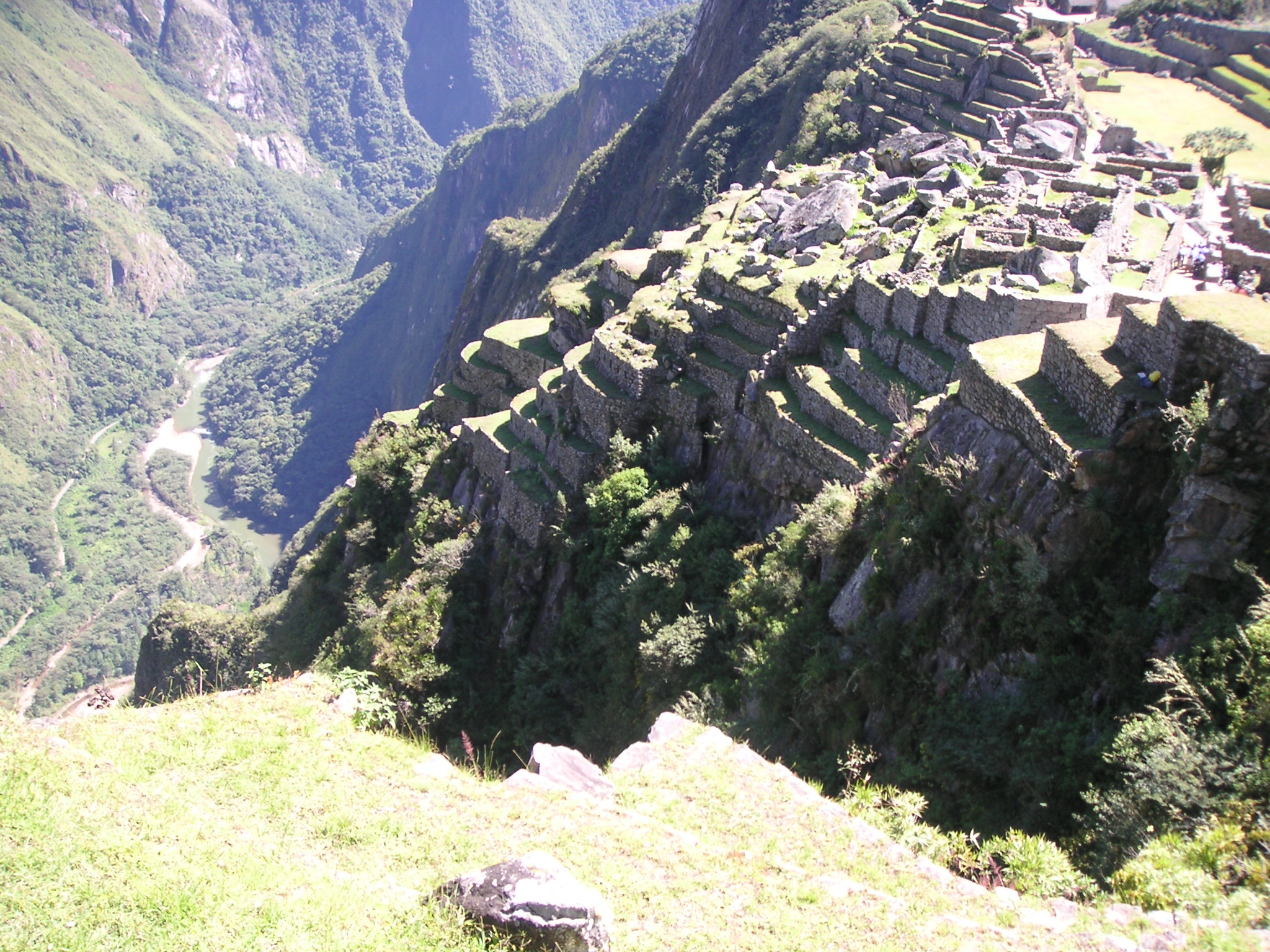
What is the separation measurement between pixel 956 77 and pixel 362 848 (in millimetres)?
48536

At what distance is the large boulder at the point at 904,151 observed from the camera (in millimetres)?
29344

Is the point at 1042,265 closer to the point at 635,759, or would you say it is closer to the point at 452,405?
the point at 635,759

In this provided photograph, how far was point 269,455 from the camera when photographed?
151 m

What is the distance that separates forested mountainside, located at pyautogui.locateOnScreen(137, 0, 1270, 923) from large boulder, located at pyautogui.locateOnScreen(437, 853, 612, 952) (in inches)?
166

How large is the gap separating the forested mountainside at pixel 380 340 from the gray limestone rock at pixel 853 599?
126778 mm

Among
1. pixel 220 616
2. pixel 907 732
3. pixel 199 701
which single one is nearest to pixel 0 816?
pixel 199 701

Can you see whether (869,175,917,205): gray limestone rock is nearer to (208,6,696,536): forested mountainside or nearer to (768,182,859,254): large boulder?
(768,182,859,254): large boulder

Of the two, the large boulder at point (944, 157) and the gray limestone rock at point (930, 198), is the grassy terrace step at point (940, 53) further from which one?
the gray limestone rock at point (930, 198)

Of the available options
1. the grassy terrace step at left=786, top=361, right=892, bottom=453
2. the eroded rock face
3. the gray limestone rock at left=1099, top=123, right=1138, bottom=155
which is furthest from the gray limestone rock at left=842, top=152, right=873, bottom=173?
the eroded rock face

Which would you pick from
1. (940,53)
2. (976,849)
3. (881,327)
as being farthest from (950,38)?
(976,849)

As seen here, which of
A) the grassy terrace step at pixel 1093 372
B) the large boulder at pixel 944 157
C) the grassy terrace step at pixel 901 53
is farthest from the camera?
the grassy terrace step at pixel 901 53

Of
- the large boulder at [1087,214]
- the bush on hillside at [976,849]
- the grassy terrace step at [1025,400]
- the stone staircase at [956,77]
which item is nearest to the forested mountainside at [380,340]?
the stone staircase at [956,77]

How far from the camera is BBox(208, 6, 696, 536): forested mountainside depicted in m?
147

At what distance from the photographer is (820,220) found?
82.8 feet
